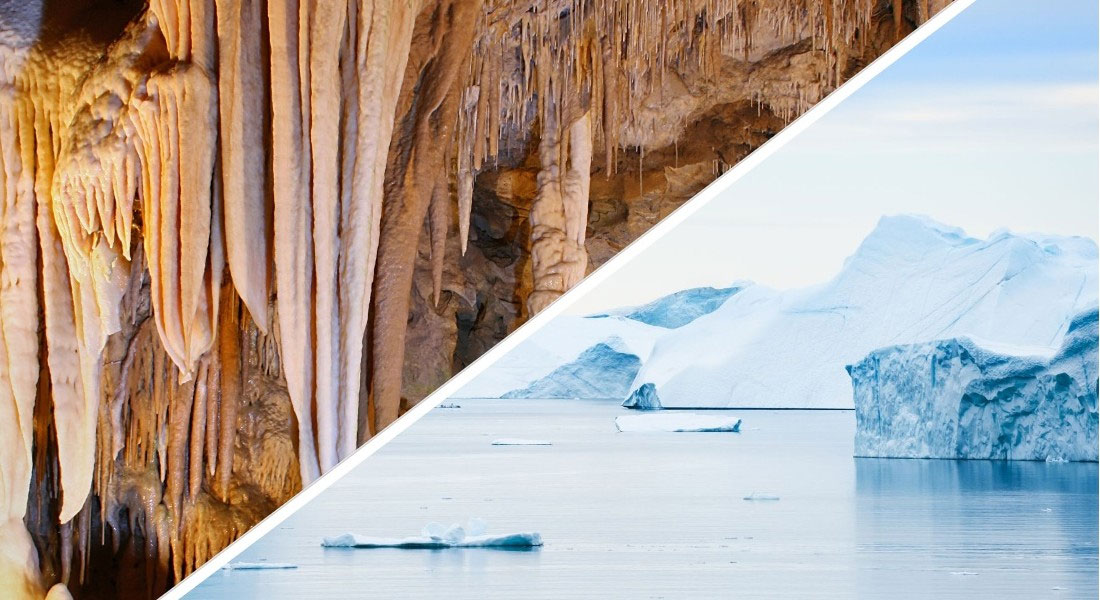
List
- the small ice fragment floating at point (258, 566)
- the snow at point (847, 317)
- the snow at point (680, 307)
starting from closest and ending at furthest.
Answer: the small ice fragment floating at point (258, 566) → the snow at point (847, 317) → the snow at point (680, 307)

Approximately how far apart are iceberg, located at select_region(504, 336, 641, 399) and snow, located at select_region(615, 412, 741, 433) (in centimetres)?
78

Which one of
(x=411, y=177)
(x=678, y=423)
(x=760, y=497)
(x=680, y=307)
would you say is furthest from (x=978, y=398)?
(x=680, y=307)

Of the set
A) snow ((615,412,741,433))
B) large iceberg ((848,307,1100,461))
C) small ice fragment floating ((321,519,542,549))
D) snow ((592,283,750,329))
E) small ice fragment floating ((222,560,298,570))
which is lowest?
small ice fragment floating ((222,560,298,570))

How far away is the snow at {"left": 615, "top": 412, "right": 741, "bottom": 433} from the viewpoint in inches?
642

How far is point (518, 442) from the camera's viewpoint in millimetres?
15727

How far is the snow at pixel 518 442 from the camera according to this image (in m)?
15.5

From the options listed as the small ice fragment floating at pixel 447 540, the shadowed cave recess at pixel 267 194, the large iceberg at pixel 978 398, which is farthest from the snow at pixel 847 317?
the shadowed cave recess at pixel 267 194

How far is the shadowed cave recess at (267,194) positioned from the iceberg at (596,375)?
11.7 meters

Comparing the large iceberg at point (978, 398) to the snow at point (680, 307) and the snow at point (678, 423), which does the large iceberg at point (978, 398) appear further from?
the snow at point (680, 307)

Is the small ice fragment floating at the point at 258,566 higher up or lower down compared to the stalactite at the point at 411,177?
lower down

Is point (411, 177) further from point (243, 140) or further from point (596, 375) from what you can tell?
point (596, 375)

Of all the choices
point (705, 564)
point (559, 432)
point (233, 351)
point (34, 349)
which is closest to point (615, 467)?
point (559, 432)

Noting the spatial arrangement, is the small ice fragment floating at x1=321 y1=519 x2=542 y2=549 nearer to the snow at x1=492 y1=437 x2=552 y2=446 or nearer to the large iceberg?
the large iceberg

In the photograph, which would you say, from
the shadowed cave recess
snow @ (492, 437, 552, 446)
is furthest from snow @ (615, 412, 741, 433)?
the shadowed cave recess
